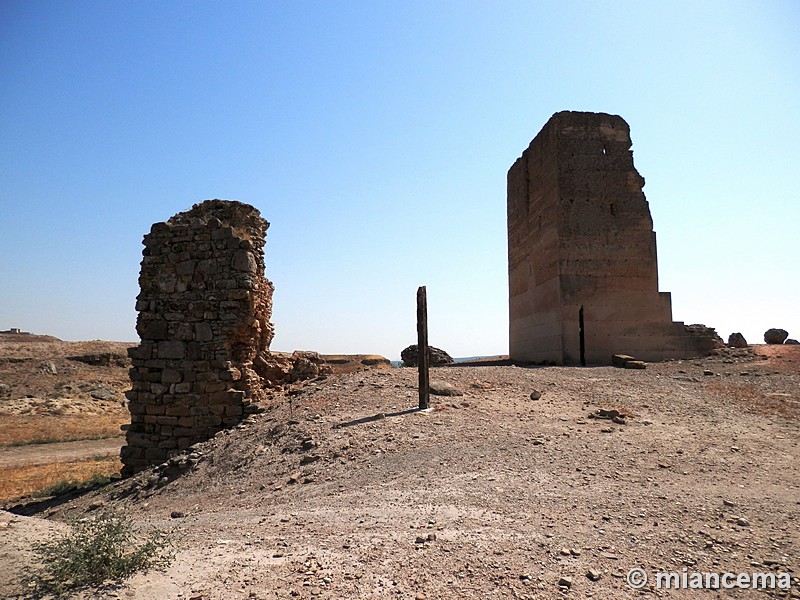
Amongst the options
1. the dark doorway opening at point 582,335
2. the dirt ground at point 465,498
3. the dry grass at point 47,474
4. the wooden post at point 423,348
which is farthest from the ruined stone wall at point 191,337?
the dark doorway opening at point 582,335

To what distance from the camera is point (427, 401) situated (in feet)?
28.8

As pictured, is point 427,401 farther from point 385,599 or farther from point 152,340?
point 385,599

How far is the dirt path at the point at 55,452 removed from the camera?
13.6m

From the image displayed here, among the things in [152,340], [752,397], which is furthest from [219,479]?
[752,397]

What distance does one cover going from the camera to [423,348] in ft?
30.6

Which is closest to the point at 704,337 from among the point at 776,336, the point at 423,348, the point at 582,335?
the point at 582,335

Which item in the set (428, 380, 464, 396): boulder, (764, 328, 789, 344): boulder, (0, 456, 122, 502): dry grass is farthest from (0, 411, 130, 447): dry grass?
(764, 328, 789, 344): boulder

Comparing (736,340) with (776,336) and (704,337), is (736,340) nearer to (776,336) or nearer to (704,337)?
(776,336)

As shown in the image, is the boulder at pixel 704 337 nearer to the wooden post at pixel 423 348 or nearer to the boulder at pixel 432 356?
the boulder at pixel 432 356

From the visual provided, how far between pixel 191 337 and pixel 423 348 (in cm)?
400

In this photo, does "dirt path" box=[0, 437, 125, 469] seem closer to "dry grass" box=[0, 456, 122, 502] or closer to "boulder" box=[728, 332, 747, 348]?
"dry grass" box=[0, 456, 122, 502]

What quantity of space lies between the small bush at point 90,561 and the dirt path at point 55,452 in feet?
39.1

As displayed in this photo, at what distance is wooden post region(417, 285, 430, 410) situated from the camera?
8742 mm

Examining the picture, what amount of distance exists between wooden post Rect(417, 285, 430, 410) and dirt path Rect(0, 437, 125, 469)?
1027cm
